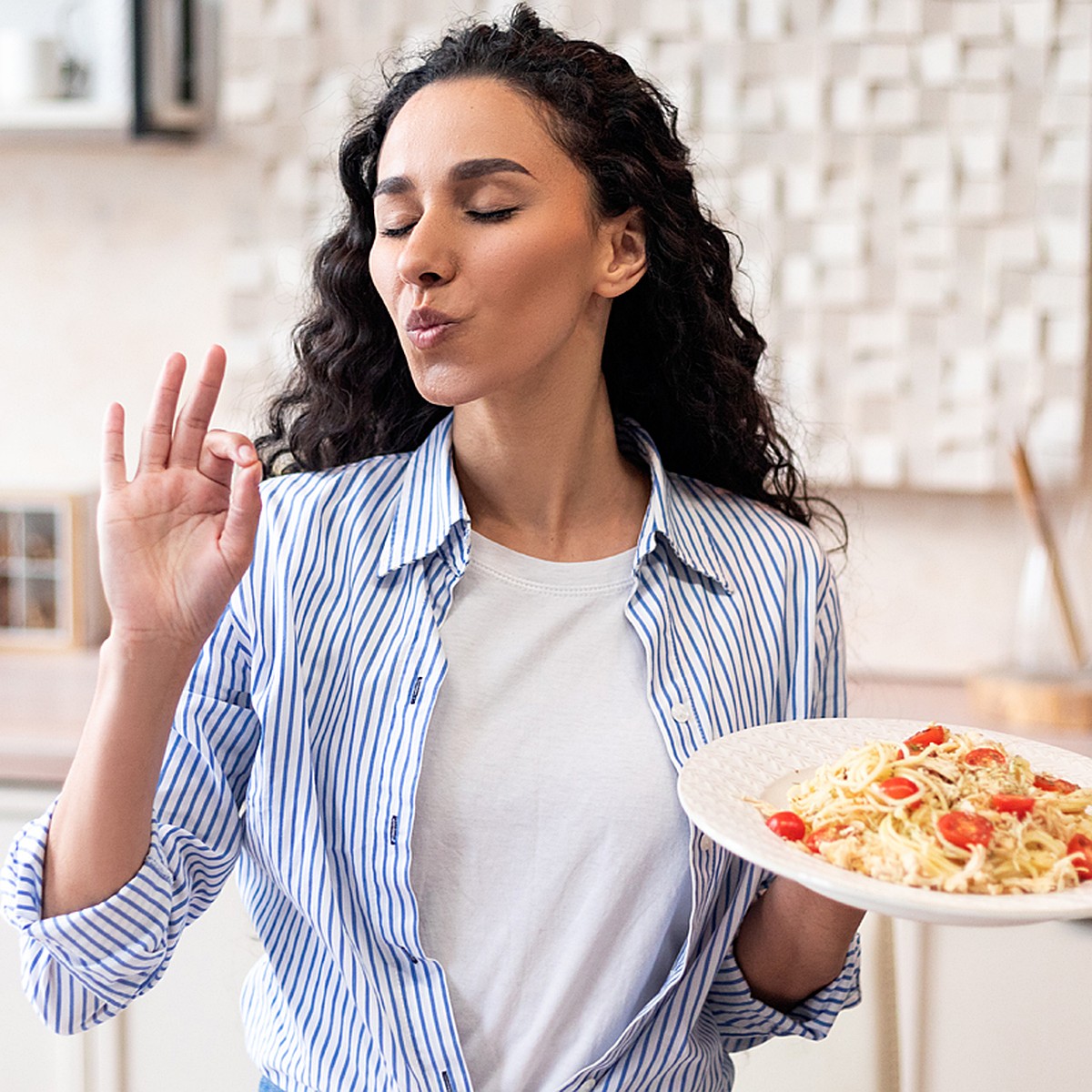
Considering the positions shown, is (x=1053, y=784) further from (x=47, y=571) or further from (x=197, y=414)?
(x=47, y=571)

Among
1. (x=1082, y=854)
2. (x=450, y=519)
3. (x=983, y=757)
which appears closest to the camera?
(x=1082, y=854)

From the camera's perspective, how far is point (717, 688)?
1.17 m

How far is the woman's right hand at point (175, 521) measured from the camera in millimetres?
988

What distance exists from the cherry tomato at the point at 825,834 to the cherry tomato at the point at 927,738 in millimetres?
143

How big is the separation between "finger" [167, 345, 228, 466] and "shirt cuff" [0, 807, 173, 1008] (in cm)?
29

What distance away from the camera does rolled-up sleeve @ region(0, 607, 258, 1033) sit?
1003 millimetres

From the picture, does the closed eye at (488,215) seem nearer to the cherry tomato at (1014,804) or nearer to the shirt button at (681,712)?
the shirt button at (681,712)

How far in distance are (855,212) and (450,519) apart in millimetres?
1332

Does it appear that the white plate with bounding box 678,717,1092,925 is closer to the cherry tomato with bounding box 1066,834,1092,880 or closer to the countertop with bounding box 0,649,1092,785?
the cherry tomato with bounding box 1066,834,1092,880

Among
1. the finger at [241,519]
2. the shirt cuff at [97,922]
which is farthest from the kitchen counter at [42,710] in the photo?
the finger at [241,519]

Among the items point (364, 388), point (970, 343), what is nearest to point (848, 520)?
point (970, 343)

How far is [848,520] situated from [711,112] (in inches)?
28.0

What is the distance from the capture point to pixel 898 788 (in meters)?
0.99

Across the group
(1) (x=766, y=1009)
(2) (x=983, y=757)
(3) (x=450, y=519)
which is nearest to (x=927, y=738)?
(2) (x=983, y=757)
